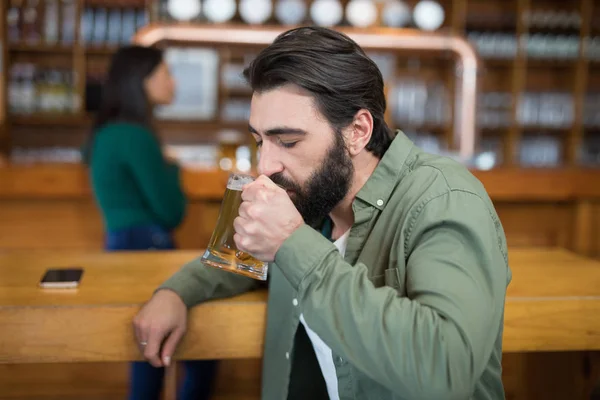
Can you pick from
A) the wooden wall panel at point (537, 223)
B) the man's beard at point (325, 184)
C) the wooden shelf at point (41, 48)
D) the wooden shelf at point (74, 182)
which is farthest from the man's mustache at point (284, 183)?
the wooden shelf at point (41, 48)

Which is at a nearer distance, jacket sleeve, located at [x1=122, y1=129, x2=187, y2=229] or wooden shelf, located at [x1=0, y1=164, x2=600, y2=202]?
jacket sleeve, located at [x1=122, y1=129, x2=187, y2=229]

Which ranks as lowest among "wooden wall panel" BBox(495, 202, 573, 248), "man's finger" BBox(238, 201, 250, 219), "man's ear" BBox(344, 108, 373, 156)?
"wooden wall panel" BBox(495, 202, 573, 248)

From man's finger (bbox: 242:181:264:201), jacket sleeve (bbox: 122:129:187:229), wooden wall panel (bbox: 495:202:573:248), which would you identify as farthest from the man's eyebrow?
wooden wall panel (bbox: 495:202:573:248)

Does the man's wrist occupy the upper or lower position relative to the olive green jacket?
lower

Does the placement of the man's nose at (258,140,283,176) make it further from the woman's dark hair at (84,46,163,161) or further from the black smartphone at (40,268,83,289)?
the woman's dark hair at (84,46,163,161)

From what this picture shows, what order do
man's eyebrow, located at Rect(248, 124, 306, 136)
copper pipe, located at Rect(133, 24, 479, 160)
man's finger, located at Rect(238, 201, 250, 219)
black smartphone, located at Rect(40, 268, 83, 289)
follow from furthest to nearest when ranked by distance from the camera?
1. copper pipe, located at Rect(133, 24, 479, 160)
2. black smartphone, located at Rect(40, 268, 83, 289)
3. man's eyebrow, located at Rect(248, 124, 306, 136)
4. man's finger, located at Rect(238, 201, 250, 219)

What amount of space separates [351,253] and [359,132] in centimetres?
20

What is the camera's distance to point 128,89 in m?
2.27

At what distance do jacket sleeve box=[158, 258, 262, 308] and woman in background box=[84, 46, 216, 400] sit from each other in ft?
3.17

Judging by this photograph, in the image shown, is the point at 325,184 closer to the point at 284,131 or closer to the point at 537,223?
the point at 284,131

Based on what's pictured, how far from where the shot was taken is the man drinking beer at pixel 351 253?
0.78 metres

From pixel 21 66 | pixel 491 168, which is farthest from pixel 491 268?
pixel 21 66

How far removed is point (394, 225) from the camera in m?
0.99

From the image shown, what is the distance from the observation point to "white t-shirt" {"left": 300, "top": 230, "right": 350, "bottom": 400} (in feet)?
3.58
